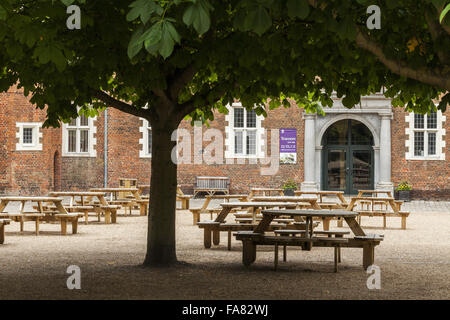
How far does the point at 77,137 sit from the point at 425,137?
13484 millimetres

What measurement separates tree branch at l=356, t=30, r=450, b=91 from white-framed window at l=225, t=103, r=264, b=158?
21.6m

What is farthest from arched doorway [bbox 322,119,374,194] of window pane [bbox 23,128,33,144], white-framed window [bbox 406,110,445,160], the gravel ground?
the gravel ground

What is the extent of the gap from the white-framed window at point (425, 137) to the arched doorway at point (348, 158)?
1.53m

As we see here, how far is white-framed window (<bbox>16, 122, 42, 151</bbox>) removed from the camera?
28312 millimetres

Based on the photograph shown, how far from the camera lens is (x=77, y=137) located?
28969 millimetres

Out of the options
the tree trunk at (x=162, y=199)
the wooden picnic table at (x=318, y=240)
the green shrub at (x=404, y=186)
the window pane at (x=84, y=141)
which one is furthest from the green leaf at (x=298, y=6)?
the window pane at (x=84, y=141)

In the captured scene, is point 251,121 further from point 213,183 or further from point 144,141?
point 144,141

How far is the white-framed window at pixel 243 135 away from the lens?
28.3m

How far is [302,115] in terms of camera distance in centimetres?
2831

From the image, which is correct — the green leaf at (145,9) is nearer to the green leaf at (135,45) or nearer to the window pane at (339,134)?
the green leaf at (135,45)

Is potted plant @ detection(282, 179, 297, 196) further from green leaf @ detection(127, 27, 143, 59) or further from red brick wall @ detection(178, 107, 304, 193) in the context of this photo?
green leaf @ detection(127, 27, 143, 59)

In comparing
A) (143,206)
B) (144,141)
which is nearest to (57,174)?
(144,141)

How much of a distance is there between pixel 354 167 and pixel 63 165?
11364mm

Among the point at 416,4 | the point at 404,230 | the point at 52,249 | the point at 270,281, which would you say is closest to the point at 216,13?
the point at 416,4
